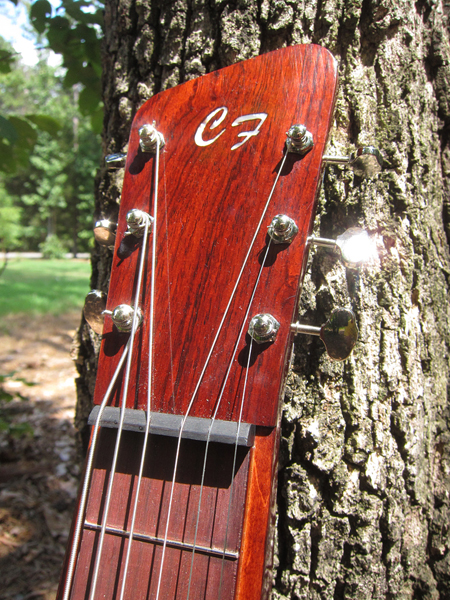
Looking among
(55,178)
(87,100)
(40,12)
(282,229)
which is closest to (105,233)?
(282,229)

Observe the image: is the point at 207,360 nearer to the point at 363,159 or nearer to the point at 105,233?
the point at 105,233

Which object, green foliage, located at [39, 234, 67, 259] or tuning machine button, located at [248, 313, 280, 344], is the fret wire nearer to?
tuning machine button, located at [248, 313, 280, 344]

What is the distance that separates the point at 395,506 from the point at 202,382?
0.71 m

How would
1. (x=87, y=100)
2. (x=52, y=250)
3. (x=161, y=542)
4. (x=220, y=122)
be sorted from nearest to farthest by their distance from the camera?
1. (x=161, y=542)
2. (x=220, y=122)
3. (x=87, y=100)
4. (x=52, y=250)

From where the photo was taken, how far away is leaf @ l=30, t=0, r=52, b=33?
218 centimetres

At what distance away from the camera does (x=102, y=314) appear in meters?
1.03

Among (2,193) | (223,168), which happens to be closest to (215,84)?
(223,168)

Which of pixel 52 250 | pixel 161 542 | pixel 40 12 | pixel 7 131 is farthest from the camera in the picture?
pixel 52 250

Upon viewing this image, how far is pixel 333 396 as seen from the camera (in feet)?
3.86

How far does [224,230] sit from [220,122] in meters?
0.30

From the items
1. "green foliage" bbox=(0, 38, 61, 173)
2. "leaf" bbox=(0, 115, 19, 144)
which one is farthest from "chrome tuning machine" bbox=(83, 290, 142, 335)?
"green foliage" bbox=(0, 38, 61, 173)

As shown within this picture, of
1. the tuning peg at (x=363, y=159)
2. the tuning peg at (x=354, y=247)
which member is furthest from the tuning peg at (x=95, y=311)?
the tuning peg at (x=363, y=159)

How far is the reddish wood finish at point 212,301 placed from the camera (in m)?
0.84

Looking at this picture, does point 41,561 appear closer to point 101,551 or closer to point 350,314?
point 101,551
